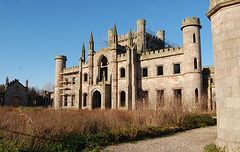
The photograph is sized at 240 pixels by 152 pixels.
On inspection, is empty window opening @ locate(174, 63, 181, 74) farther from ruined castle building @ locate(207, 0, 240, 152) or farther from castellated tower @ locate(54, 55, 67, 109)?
castellated tower @ locate(54, 55, 67, 109)

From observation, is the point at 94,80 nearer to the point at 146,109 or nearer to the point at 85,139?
the point at 146,109

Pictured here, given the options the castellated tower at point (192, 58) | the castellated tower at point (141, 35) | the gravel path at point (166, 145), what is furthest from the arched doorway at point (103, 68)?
the gravel path at point (166, 145)

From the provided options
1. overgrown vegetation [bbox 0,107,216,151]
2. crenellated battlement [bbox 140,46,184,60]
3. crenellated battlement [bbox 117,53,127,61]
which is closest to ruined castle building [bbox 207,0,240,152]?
overgrown vegetation [bbox 0,107,216,151]

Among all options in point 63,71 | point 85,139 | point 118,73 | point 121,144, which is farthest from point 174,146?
point 63,71

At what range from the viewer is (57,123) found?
9.76 meters

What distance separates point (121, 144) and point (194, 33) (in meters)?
19.6

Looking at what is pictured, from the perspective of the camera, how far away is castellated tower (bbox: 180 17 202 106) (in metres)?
24.1

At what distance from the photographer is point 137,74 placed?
99.8 ft

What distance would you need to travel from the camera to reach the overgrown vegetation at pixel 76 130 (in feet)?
27.5

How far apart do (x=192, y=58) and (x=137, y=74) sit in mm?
8531

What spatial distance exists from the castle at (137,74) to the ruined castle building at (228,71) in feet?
26.4

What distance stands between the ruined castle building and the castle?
804 cm

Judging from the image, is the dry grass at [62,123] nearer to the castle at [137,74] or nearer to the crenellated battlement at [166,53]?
the castle at [137,74]

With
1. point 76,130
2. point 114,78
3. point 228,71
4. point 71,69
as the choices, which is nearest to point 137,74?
point 114,78
